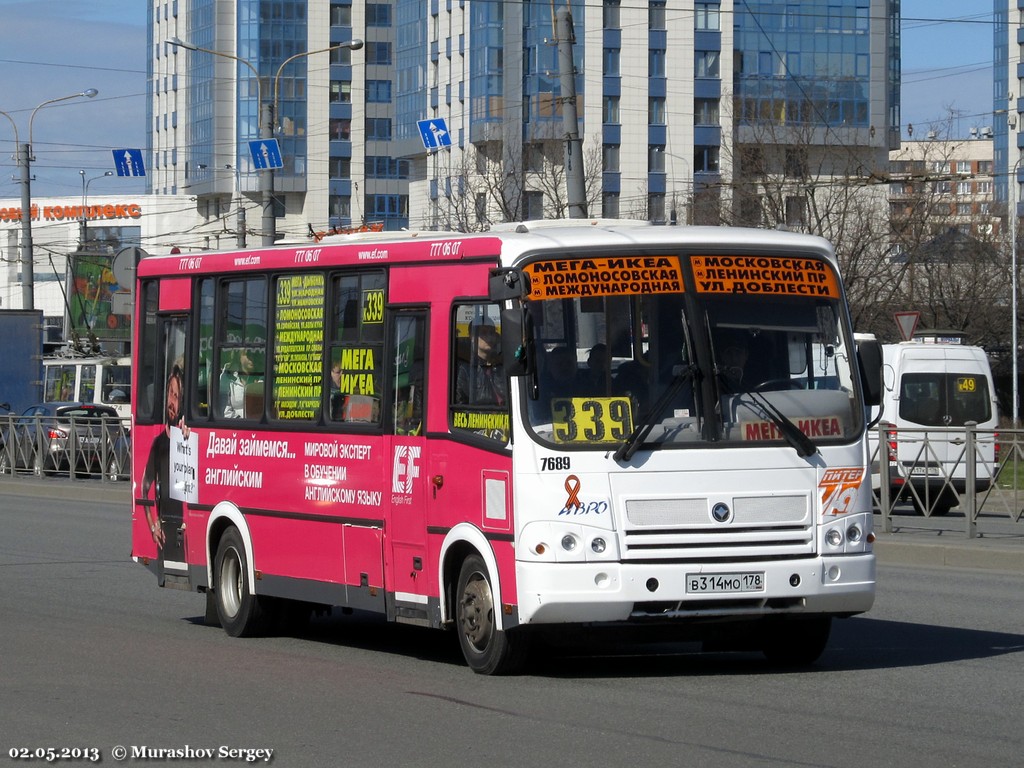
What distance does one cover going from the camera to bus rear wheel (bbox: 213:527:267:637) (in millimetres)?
12516

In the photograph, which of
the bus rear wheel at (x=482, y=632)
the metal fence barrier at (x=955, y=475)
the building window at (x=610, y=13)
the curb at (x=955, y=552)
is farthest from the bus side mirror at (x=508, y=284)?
the building window at (x=610, y=13)

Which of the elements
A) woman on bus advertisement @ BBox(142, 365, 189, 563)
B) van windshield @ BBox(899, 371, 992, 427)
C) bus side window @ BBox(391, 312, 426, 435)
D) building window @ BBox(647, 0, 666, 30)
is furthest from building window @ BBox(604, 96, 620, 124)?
bus side window @ BBox(391, 312, 426, 435)

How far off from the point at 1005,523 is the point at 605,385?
1065 centimetres

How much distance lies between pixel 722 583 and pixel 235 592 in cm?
445

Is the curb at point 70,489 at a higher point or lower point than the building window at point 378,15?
lower

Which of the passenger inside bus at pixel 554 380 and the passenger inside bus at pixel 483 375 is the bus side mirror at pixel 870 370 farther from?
the passenger inside bus at pixel 483 375

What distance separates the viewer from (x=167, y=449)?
13.7m

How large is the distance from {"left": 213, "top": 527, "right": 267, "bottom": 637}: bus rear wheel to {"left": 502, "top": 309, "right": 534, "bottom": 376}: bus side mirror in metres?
3.68

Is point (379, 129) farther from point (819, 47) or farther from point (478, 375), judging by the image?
point (478, 375)

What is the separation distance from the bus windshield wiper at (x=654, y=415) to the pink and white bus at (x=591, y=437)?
0.01 metres

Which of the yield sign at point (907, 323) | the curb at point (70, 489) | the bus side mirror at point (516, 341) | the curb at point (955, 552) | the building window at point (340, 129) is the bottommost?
the curb at point (70, 489)

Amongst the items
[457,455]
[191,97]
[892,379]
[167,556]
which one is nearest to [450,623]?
[457,455]

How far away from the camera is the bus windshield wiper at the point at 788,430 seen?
32.6ft

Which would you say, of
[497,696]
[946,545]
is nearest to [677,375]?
[497,696]
